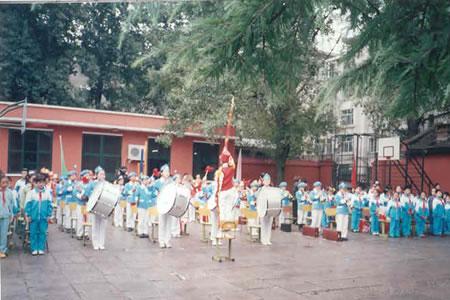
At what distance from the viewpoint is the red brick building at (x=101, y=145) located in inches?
977

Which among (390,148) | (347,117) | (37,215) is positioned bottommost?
(37,215)

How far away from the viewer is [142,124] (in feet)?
89.9

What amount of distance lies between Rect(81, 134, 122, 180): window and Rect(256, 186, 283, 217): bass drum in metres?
15.5

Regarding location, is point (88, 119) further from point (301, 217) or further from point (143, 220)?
point (301, 217)

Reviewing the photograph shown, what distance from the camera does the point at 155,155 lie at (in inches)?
1118


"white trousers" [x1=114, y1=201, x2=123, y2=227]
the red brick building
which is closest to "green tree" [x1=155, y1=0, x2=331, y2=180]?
"white trousers" [x1=114, y1=201, x2=123, y2=227]

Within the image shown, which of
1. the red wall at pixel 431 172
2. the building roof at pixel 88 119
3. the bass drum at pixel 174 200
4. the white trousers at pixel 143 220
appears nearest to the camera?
the bass drum at pixel 174 200

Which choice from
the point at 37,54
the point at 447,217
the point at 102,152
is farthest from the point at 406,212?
the point at 37,54

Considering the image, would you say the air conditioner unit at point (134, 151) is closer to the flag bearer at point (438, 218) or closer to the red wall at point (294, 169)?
the red wall at point (294, 169)

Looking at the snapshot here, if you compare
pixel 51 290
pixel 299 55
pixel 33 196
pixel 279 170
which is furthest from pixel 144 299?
pixel 279 170

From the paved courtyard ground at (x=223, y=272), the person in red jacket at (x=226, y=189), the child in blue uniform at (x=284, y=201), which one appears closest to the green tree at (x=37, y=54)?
the child in blue uniform at (x=284, y=201)

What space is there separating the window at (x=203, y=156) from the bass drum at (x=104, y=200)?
1759 centimetres

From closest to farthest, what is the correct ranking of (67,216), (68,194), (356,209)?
(68,194) < (67,216) < (356,209)

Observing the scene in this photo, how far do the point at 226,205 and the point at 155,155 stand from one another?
18.3 m
